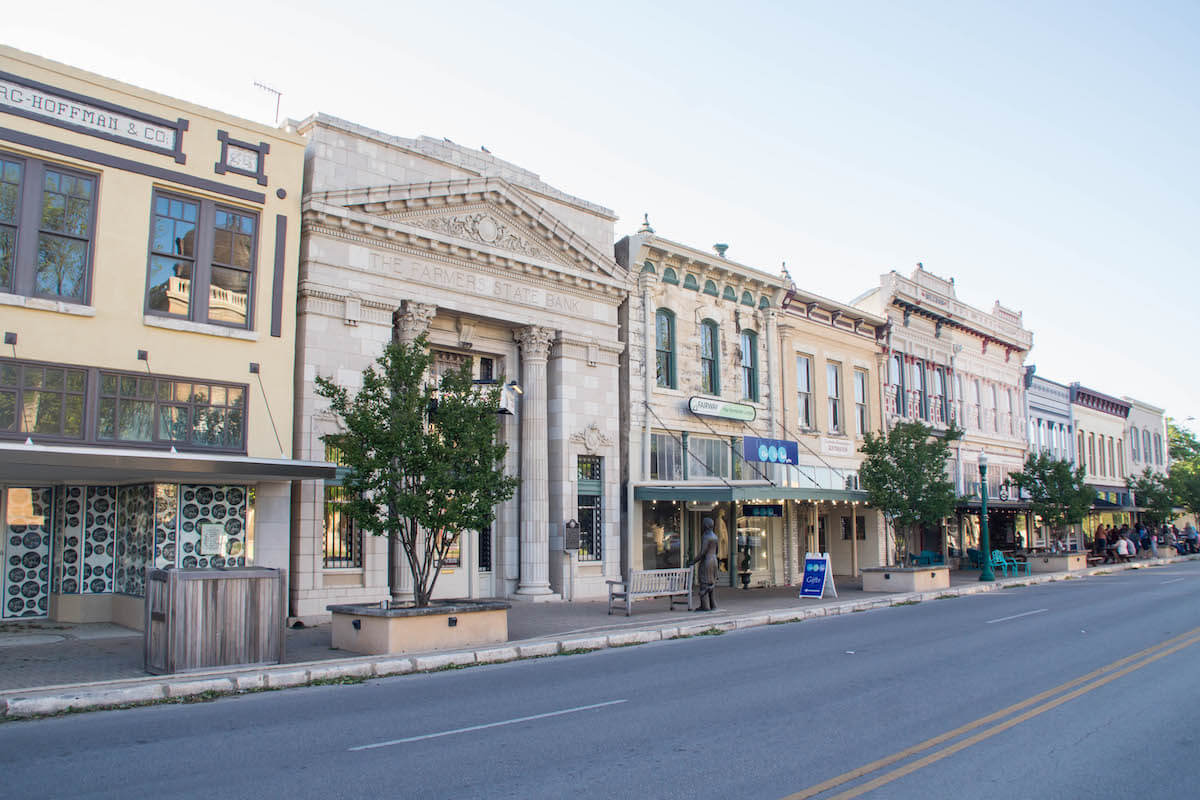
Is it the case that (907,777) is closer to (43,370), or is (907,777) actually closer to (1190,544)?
(43,370)

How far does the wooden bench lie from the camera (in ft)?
60.9

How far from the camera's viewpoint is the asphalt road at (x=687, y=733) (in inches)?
251

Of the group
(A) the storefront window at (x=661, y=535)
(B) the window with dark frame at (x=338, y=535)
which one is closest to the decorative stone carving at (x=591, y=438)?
(A) the storefront window at (x=661, y=535)

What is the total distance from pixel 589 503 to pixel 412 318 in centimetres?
661

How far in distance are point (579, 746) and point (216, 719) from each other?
3.97 meters

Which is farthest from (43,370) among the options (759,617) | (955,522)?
(955,522)

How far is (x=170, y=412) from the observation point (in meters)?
15.7

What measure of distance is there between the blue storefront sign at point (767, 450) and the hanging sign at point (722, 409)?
0.76 meters

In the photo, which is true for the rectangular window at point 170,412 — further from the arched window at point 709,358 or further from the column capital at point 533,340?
the arched window at point 709,358

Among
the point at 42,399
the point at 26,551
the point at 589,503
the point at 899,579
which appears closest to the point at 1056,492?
the point at 899,579

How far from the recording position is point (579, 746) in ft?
24.7

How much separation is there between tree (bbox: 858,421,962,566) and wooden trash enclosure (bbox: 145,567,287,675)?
1795 centimetres

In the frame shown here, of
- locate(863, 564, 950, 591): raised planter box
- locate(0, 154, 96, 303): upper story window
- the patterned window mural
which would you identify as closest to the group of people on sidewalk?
locate(863, 564, 950, 591): raised planter box

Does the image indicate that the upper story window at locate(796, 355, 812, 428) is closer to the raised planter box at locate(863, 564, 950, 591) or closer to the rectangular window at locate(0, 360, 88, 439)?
the raised planter box at locate(863, 564, 950, 591)
